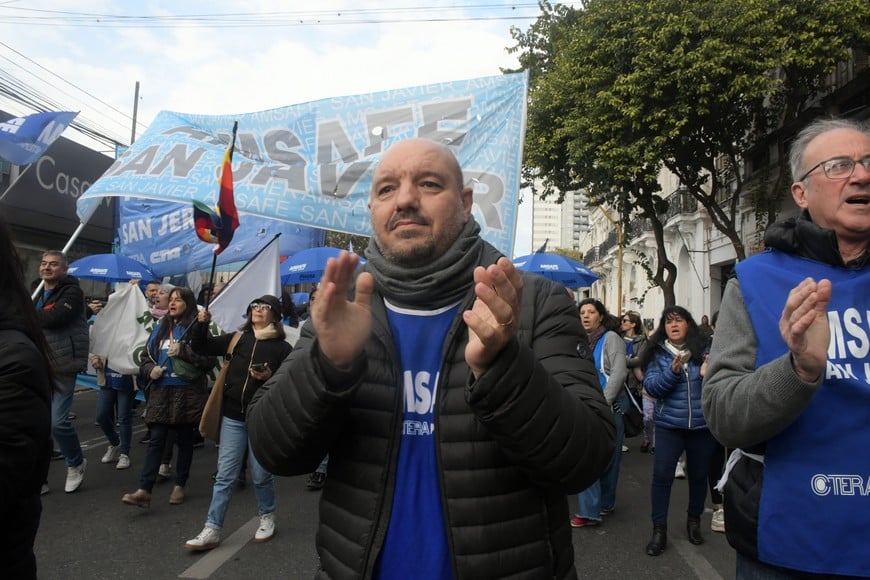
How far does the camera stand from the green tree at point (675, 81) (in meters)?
12.8

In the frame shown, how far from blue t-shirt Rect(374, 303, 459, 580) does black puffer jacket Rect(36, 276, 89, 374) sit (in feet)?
17.2

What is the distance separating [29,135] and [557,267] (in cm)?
858

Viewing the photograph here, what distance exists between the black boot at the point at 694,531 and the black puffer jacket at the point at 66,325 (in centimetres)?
559

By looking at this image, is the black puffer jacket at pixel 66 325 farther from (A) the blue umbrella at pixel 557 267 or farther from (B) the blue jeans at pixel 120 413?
(A) the blue umbrella at pixel 557 267

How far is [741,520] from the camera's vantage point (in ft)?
5.92

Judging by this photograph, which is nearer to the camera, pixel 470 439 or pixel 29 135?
pixel 470 439

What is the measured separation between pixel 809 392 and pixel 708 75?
1341 cm

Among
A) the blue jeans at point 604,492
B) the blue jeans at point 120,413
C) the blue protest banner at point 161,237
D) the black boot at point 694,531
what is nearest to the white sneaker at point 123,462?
the blue jeans at point 120,413

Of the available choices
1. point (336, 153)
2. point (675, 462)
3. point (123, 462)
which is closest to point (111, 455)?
point (123, 462)

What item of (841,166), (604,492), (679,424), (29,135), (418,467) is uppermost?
(29,135)

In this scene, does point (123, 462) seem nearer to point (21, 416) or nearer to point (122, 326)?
point (122, 326)

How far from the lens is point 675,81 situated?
13406mm

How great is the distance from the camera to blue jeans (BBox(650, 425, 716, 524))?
15.9 ft

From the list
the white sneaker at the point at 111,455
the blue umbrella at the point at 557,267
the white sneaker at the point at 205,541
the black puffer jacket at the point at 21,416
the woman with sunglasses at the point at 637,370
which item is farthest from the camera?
the blue umbrella at the point at 557,267
